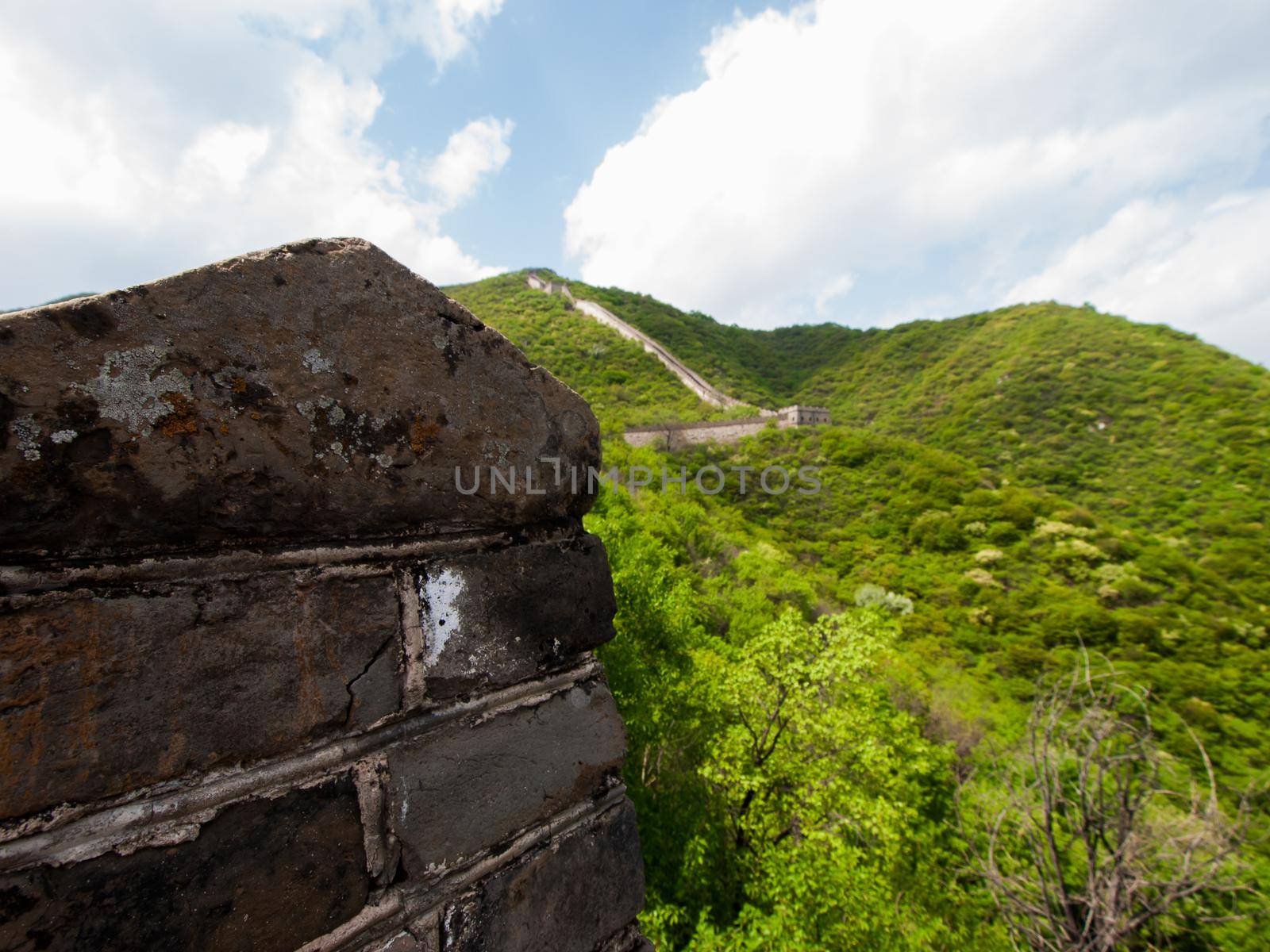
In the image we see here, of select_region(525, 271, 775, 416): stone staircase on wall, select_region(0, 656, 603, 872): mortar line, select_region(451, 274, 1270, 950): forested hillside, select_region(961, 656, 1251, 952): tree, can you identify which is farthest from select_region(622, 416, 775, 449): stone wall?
select_region(0, 656, 603, 872): mortar line

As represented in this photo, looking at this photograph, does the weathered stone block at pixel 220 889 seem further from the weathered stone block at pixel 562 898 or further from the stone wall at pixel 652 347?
the stone wall at pixel 652 347

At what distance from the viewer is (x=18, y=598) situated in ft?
2.29

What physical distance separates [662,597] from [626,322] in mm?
48108

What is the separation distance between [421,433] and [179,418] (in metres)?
0.36

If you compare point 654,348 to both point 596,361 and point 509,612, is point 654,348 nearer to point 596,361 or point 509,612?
point 596,361

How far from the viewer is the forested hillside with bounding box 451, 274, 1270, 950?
7.27 m

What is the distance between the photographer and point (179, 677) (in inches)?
31.1

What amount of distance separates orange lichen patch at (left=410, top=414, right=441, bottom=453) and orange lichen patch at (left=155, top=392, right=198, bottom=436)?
0.32 m

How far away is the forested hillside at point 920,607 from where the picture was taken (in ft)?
23.9

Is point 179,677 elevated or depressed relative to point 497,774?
elevated

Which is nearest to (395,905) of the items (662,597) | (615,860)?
(615,860)

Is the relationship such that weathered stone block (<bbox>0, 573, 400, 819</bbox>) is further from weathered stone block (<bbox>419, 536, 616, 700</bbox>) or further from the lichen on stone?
the lichen on stone

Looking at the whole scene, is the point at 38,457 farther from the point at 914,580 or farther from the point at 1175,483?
the point at 1175,483

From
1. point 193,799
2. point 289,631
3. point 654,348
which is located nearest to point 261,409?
point 289,631
